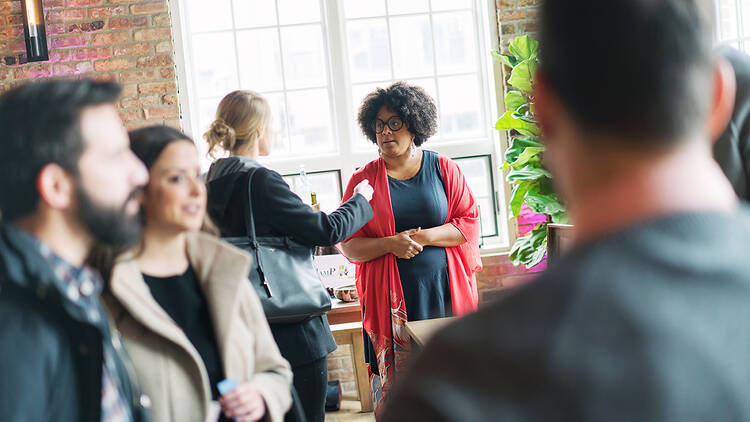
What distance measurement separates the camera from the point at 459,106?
14.9 feet

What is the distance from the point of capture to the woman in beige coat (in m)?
1.09

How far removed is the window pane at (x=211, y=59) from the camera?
177 inches

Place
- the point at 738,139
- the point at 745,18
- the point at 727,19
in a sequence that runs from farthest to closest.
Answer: the point at 727,19 < the point at 745,18 < the point at 738,139

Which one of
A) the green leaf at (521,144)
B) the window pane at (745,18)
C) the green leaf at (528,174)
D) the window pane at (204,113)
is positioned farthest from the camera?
the window pane at (204,113)

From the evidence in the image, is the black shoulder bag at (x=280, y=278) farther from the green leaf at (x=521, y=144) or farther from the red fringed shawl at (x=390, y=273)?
the green leaf at (x=521, y=144)

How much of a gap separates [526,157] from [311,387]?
213 cm

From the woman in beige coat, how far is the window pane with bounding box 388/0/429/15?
3.56 m

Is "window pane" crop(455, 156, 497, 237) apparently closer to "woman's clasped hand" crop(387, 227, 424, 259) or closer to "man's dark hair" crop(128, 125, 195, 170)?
"woman's clasped hand" crop(387, 227, 424, 259)

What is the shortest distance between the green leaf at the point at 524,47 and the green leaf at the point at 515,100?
0.69 feet

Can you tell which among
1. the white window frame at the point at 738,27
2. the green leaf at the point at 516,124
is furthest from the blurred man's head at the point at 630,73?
the white window frame at the point at 738,27

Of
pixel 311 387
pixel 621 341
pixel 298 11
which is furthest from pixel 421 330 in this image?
pixel 298 11

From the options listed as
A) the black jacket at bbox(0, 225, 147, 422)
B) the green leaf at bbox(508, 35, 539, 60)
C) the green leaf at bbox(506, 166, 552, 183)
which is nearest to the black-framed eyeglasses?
the green leaf at bbox(506, 166, 552, 183)

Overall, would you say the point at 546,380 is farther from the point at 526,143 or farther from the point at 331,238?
the point at 526,143

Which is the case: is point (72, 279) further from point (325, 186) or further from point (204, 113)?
point (204, 113)
